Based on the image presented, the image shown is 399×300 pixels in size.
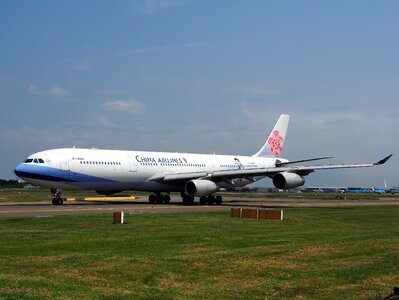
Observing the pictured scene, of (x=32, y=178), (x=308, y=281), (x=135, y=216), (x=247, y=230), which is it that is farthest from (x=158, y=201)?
(x=308, y=281)

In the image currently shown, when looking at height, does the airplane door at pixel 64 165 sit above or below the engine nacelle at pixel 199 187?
above

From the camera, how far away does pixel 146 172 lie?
164 feet

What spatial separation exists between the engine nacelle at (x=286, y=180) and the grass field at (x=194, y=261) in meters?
24.2

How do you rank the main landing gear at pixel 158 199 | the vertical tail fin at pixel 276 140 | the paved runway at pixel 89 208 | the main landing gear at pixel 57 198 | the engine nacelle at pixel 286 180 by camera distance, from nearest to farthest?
the paved runway at pixel 89 208
the main landing gear at pixel 57 198
the engine nacelle at pixel 286 180
the main landing gear at pixel 158 199
the vertical tail fin at pixel 276 140

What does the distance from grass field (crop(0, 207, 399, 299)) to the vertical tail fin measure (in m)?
41.9

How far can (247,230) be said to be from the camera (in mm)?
23688

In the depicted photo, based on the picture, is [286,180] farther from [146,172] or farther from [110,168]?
[110,168]

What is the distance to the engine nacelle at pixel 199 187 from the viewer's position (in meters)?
47.9

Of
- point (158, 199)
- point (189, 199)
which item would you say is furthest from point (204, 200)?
point (158, 199)

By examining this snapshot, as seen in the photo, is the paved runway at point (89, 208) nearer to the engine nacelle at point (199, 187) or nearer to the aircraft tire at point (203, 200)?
the engine nacelle at point (199, 187)

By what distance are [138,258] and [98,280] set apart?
3054mm

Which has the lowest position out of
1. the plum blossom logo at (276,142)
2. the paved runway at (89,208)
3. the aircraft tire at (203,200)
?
the paved runway at (89,208)

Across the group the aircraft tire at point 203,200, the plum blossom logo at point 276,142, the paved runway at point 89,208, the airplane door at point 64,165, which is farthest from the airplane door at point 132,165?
the plum blossom logo at point 276,142

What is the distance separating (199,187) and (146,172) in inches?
201
